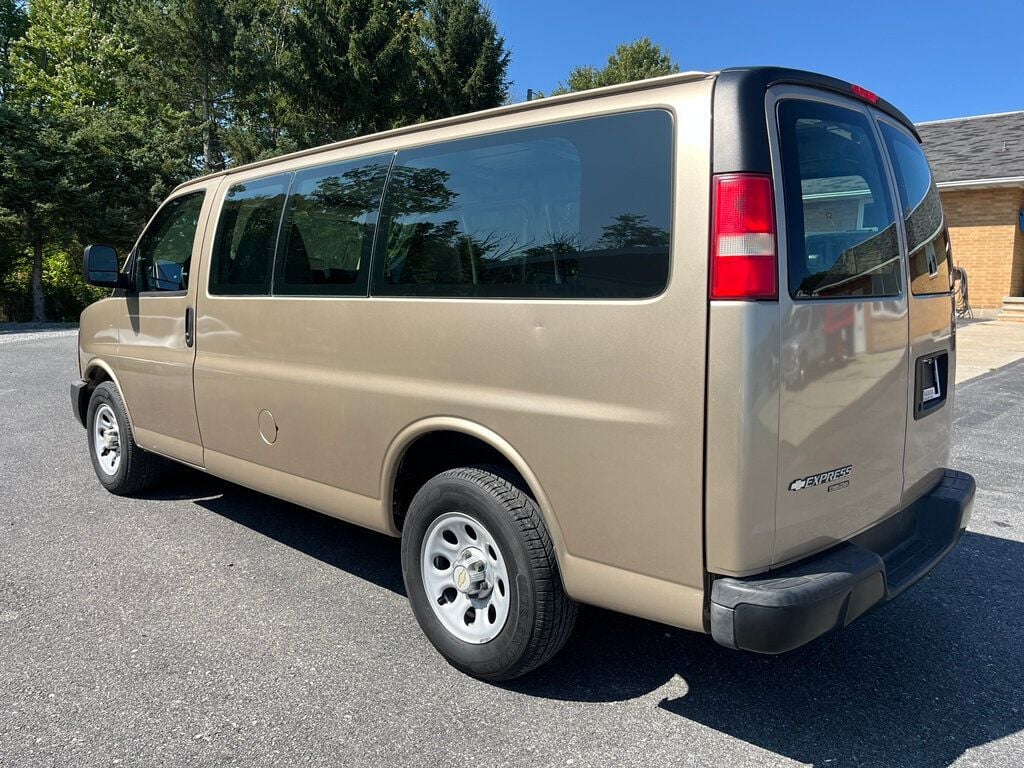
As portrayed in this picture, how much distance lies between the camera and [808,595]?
7.59ft

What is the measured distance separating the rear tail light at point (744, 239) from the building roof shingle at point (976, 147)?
19.5 meters

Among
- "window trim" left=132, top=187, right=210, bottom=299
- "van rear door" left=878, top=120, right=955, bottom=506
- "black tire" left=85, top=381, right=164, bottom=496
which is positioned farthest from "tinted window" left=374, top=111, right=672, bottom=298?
"black tire" left=85, top=381, right=164, bottom=496

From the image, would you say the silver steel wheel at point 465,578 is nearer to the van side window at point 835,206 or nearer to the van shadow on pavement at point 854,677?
the van shadow on pavement at point 854,677

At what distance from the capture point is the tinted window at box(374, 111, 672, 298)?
2529 mm

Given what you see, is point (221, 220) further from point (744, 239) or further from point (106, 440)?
point (744, 239)

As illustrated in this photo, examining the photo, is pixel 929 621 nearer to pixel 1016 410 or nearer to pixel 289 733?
pixel 289 733

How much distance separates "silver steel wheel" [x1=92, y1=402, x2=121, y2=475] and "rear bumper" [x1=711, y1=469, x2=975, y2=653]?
4.63m

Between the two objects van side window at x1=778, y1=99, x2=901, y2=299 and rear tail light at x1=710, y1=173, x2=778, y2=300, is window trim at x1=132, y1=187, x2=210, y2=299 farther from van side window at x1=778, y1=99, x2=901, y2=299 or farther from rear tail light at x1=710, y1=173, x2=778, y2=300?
van side window at x1=778, y1=99, x2=901, y2=299

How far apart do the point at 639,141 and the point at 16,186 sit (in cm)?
2445

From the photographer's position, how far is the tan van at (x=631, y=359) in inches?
92.4

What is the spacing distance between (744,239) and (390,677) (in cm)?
214

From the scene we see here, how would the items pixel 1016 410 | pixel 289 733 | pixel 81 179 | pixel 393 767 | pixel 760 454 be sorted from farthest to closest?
pixel 81 179
pixel 1016 410
pixel 289 733
pixel 393 767
pixel 760 454

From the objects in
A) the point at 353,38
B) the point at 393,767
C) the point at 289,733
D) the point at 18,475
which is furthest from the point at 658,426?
the point at 353,38

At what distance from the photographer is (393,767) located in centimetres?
252
